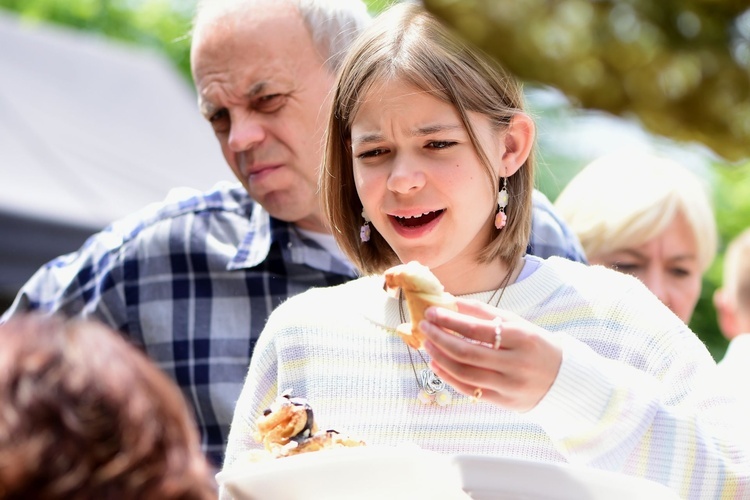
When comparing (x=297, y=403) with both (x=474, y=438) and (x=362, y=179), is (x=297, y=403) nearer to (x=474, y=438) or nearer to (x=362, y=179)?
(x=474, y=438)

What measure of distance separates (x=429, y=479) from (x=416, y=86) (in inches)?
34.1

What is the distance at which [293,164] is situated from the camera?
300 centimetres

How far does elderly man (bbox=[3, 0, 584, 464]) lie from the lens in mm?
2990

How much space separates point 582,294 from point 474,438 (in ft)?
1.10

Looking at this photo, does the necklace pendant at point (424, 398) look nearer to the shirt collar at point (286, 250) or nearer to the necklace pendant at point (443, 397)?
the necklace pendant at point (443, 397)

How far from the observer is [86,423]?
1.10m

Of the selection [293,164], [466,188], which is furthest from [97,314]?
[466,188]

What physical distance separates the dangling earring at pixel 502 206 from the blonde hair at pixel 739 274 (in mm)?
2073

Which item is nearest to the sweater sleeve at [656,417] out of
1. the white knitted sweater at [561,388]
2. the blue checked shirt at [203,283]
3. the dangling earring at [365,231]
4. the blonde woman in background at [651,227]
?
the white knitted sweater at [561,388]

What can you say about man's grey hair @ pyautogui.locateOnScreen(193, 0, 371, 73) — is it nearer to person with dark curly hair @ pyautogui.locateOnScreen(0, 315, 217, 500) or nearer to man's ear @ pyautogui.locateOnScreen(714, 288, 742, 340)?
man's ear @ pyautogui.locateOnScreen(714, 288, 742, 340)

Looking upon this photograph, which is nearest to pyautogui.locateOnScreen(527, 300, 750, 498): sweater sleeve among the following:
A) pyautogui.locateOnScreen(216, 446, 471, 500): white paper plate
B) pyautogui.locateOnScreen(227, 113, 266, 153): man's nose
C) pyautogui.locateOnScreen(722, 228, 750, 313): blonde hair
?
pyautogui.locateOnScreen(216, 446, 471, 500): white paper plate

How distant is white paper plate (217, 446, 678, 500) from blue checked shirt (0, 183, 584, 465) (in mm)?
1521

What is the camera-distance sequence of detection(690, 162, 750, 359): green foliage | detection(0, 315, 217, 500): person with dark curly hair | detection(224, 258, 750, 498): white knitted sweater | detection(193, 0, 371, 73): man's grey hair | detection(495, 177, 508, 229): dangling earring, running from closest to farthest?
1. detection(0, 315, 217, 500): person with dark curly hair
2. detection(224, 258, 750, 498): white knitted sweater
3. detection(495, 177, 508, 229): dangling earring
4. detection(193, 0, 371, 73): man's grey hair
5. detection(690, 162, 750, 359): green foliage

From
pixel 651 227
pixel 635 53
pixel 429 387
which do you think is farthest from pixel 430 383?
pixel 651 227
